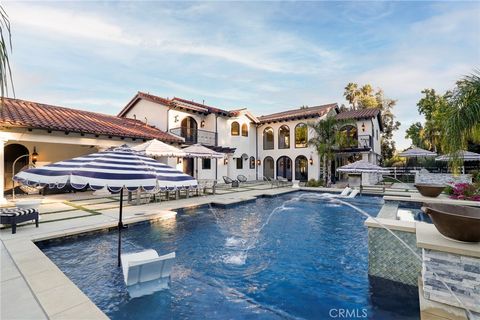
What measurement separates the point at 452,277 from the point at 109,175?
495 centimetres

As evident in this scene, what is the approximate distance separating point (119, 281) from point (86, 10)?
399 inches

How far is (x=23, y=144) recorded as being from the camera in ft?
45.5

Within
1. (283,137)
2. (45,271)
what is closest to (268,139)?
(283,137)

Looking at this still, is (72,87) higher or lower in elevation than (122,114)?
higher

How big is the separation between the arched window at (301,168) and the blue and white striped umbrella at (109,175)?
67.4ft

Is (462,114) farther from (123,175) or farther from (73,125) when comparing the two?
(73,125)

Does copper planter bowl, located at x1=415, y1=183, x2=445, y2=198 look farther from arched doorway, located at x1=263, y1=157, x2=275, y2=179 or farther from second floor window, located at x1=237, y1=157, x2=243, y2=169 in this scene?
arched doorway, located at x1=263, y1=157, x2=275, y2=179

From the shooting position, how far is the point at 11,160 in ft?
44.2

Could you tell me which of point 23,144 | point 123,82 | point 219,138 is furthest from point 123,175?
point 123,82

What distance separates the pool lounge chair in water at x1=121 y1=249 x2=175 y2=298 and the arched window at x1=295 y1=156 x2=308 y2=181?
20581mm

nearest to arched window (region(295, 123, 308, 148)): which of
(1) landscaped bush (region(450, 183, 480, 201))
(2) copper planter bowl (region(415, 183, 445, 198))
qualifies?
(1) landscaped bush (region(450, 183, 480, 201))

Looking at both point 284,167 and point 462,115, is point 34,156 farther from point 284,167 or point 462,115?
point 284,167

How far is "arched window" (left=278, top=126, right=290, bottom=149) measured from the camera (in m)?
24.5

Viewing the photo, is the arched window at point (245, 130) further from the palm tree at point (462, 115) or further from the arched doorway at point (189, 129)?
the palm tree at point (462, 115)
